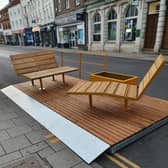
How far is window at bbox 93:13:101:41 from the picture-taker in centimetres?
Result: 1818

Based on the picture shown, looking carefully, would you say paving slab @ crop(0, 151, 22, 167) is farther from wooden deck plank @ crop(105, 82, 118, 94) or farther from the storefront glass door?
the storefront glass door

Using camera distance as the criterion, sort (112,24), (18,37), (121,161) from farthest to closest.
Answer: (18,37) < (112,24) < (121,161)

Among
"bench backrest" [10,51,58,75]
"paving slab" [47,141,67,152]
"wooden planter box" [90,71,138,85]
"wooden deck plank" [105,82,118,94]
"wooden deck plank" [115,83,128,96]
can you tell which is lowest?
"paving slab" [47,141,67,152]


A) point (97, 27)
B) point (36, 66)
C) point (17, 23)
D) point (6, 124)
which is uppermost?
point (17, 23)

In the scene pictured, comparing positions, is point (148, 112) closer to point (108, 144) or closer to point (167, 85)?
point (108, 144)

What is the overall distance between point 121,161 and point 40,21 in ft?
108

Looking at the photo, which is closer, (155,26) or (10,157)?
(10,157)

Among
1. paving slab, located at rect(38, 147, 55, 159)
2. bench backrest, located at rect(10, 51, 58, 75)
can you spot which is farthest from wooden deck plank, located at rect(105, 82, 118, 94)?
bench backrest, located at rect(10, 51, 58, 75)

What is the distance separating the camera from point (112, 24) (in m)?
16.7

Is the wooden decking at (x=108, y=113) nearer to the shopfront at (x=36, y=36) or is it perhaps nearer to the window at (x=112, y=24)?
the window at (x=112, y=24)

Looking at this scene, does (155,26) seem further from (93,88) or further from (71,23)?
(71,23)

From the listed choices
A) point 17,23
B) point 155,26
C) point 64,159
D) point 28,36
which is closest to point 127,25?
point 155,26

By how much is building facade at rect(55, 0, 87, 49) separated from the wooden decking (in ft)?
55.1

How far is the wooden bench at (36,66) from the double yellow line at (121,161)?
3348 millimetres
